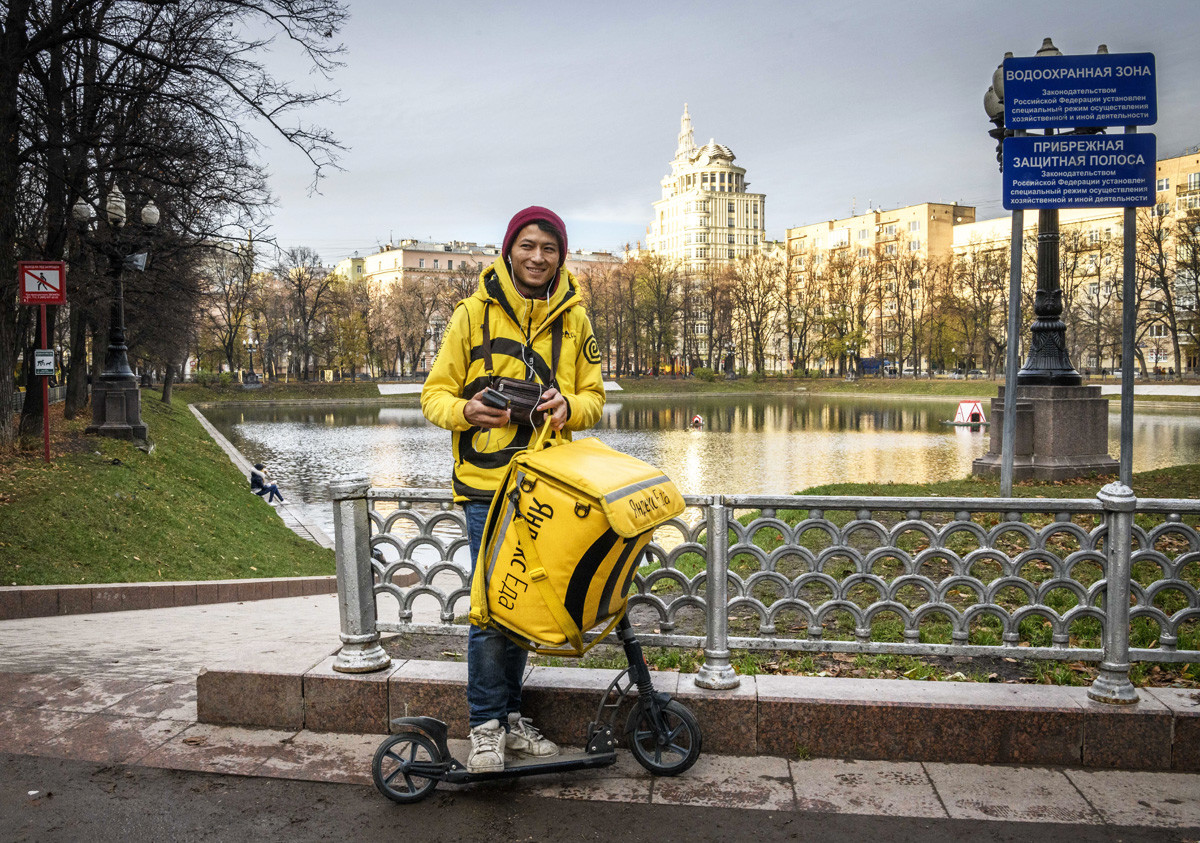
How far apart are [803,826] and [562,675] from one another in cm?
133

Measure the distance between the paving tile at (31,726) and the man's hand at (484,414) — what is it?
8.12 ft

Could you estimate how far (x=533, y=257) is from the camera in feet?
12.4

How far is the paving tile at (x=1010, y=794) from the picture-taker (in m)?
3.42

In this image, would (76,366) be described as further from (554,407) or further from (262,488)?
(554,407)

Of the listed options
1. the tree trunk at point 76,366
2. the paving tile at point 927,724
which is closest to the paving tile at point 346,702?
the paving tile at point 927,724

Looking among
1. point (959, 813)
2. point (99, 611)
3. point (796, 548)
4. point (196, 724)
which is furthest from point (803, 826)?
point (99, 611)

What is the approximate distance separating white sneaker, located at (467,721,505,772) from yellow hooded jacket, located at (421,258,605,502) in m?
0.92

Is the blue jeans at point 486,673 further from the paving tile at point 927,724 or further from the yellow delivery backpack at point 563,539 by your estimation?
the paving tile at point 927,724

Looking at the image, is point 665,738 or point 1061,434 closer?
point 665,738

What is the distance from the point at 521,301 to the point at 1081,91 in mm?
5303

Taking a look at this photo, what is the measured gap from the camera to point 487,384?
3.79 metres

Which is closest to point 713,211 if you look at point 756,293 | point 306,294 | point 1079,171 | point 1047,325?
point 756,293

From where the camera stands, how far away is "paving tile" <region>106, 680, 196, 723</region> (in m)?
4.39

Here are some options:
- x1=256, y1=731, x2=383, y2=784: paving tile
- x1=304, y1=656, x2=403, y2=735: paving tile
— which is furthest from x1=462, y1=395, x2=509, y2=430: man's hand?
x1=256, y1=731, x2=383, y2=784: paving tile
